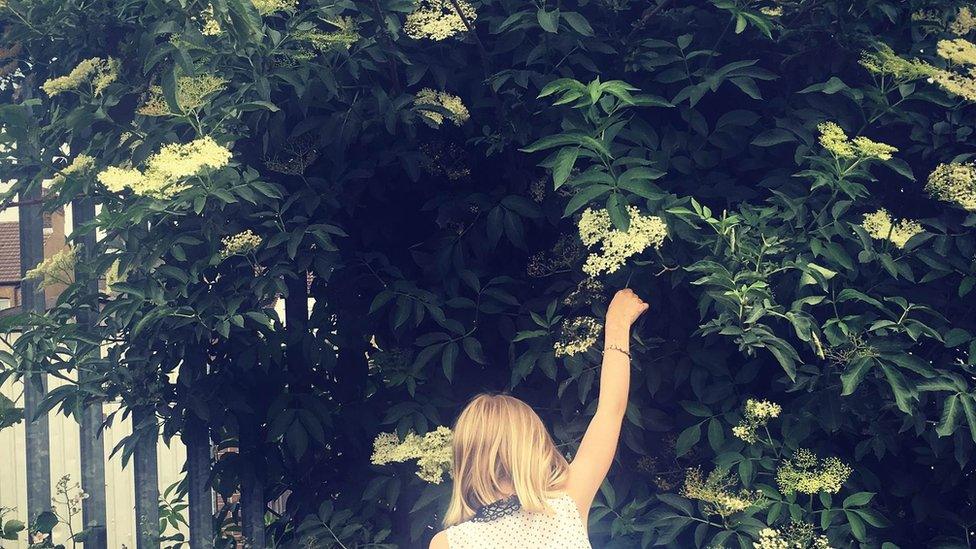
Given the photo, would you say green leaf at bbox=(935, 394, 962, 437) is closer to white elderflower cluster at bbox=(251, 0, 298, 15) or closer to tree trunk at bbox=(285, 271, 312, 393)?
tree trunk at bbox=(285, 271, 312, 393)

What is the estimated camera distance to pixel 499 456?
2.33 m

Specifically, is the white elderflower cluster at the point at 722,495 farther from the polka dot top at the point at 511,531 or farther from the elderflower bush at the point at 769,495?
the polka dot top at the point at 511,531

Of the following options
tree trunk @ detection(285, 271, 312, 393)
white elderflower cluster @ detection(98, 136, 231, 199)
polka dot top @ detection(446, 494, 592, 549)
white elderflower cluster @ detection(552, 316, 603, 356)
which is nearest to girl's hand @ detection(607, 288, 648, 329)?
white elderflower cluster @ detection(552, 316, 603, 356)

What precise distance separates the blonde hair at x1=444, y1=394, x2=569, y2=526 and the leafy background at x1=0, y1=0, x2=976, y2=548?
544mm

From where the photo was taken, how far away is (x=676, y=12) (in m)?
3.12

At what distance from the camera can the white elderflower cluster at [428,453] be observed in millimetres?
2875

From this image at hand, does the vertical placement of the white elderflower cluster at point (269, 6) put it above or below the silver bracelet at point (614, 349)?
above

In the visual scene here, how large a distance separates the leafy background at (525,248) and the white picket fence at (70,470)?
0.95m

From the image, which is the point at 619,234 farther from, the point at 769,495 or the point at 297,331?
the point at 297,331

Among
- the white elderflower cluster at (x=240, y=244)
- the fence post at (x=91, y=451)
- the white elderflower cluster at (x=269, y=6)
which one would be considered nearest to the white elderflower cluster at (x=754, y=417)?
the white elderflower cluster at (x=240, y=244)

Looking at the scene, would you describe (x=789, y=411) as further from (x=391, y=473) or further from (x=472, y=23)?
(x=472, y=23)

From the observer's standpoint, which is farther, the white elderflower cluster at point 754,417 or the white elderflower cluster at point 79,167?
the white elderflower cluster at point 79,167

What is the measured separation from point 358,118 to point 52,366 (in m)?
1.16

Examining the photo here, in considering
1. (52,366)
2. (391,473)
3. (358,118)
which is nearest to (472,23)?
(358,118)
